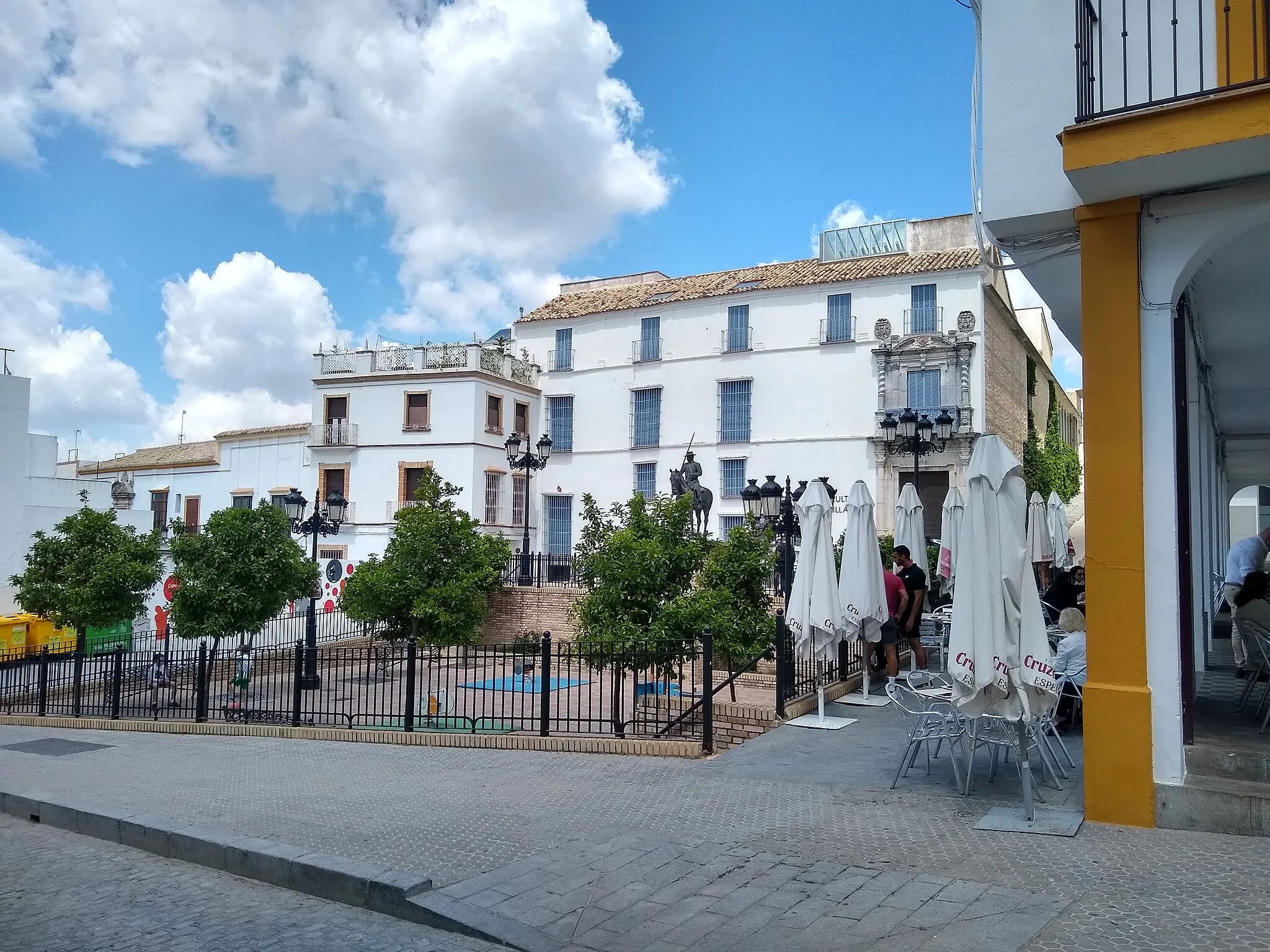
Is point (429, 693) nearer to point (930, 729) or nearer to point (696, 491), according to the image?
point (930, 729)

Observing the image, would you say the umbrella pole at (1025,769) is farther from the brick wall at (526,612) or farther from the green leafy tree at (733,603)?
the brick wall at (526,612)

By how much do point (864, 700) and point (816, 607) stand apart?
1.72m

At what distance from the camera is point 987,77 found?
6.65 m

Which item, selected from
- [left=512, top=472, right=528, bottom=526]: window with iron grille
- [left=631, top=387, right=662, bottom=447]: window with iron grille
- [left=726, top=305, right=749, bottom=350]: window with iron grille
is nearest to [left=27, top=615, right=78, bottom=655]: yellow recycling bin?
[left=512, top=472, right=528, bottom=526]: window with iron grille

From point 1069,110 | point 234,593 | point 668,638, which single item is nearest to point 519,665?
point 234,593

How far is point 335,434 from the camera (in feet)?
122

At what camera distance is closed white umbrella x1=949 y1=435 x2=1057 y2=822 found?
6090mm

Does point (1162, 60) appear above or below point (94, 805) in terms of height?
above

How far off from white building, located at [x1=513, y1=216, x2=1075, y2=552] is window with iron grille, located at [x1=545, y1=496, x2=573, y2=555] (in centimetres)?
6

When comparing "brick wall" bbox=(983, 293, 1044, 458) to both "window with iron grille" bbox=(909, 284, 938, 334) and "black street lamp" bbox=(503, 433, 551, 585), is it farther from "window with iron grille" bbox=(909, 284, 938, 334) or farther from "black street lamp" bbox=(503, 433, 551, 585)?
"black street lamp" bbox=(503, 433, 551, 585)

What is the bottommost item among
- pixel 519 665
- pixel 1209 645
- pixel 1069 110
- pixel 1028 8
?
pixel 519 665

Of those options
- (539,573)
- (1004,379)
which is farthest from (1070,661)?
(1004,379)

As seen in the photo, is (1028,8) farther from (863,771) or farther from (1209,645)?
(1209,645)

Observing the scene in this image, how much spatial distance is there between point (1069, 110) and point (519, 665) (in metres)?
17.9
